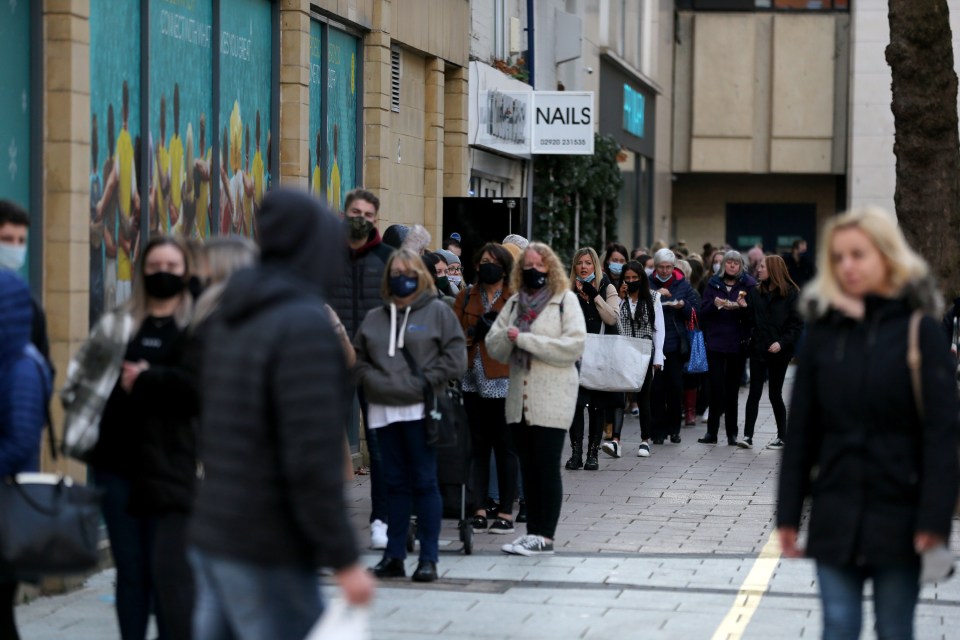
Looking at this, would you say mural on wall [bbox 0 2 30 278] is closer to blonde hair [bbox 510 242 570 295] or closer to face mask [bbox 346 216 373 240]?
face mask [bbox 346 216 373 240]

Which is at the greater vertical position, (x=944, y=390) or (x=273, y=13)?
(x=273, y=13)

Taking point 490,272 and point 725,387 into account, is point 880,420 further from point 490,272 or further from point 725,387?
point 725,387

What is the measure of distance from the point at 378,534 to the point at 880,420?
5.40 m

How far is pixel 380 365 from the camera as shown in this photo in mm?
9320

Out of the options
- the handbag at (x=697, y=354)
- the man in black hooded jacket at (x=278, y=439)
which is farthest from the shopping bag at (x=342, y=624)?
the handbag at (x=697, y=354)

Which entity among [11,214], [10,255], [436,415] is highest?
[11,214]

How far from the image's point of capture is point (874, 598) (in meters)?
5.56

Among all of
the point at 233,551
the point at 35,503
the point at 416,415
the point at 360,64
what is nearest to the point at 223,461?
the point at 233,551

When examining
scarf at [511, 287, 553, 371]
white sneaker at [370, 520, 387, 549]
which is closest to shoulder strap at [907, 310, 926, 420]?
scarf at [511, 287, 553, 371]

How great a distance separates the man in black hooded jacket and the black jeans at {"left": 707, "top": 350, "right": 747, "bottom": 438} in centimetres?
1277

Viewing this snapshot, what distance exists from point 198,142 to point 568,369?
9.67ft

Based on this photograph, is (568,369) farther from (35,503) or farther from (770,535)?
(35,503)

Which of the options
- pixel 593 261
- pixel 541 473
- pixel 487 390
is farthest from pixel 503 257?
pixel 593 261

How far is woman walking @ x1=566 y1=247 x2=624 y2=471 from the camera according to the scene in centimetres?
1470
